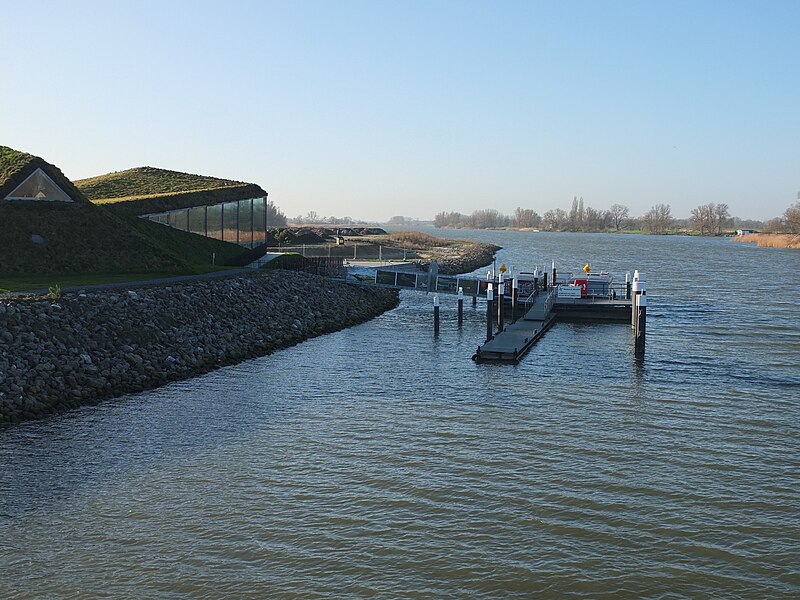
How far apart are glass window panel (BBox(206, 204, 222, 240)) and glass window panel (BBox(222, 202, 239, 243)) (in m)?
0.40

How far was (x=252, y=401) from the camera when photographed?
23953mm

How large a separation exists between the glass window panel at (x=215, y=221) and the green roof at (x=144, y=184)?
290 centimetres

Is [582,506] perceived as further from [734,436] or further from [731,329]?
[731,329]

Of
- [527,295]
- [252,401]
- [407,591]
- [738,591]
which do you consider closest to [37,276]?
[252,401]

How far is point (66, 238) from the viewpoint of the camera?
4078cm

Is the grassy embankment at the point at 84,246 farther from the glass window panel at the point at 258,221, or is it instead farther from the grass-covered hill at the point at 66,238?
the glass window panel at the point at 258,221

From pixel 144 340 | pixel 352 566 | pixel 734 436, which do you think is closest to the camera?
pixel 352 566

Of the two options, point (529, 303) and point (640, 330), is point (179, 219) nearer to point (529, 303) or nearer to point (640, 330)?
point (529, 303)

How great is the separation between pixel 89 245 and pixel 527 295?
964 inches

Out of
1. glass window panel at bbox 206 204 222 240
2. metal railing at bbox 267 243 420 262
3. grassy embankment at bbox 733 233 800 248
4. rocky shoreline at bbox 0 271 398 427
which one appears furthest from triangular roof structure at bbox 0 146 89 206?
grassy embankment at bbox 733 233 800 248

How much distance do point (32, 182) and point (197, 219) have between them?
1112 centimetres

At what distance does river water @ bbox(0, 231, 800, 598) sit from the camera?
12.7 m

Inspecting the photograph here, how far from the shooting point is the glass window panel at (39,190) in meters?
42.7

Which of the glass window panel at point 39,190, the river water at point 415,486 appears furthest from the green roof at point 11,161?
the river water at point 415,486
